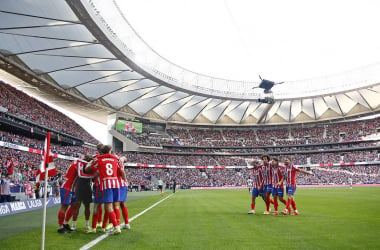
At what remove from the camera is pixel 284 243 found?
4992mm

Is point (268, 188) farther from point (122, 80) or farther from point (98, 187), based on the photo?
point (122, 80)

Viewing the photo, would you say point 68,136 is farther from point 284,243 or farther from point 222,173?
point 284,243

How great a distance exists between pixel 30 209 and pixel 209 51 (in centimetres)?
3617

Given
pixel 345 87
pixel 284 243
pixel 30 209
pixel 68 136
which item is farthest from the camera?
pixel 345 87

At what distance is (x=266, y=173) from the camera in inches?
404

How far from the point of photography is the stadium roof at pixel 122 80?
24547mm

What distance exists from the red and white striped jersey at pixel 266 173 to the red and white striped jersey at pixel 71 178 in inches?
245

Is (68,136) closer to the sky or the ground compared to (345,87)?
closer to the ground

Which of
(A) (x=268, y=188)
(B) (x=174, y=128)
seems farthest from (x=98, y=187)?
(B) (x=174, y=128)

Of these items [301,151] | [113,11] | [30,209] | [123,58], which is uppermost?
[113,11]

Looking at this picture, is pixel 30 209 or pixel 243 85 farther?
pixel 243 85

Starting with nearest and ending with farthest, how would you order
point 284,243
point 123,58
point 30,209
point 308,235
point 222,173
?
1. point 284,243
2. point 308,235
3. point 30,209
4. point 123,58
5. point 222,173

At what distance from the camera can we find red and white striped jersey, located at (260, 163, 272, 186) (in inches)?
401

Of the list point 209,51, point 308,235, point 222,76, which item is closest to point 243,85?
point 222,76
